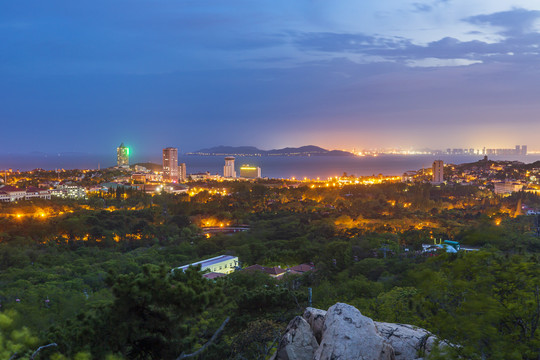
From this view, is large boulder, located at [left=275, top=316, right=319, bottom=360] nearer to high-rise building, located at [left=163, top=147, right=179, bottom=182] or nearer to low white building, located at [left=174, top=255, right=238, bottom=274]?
low white building, located at [left=174, top=255, right=238, bottom=274]

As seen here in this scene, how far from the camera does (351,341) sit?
5246 mm

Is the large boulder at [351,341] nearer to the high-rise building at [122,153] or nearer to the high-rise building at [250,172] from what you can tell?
the high-rise building at [250,172]

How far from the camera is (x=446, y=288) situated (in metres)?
4.62

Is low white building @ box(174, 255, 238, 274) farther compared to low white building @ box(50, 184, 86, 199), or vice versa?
low white building @ box(50, 184, 86, 199)

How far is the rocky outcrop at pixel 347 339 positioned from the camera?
520cm

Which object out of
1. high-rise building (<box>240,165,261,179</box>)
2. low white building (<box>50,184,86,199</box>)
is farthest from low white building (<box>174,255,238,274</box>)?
high-rise building (<box>240,165,261,179</box>)

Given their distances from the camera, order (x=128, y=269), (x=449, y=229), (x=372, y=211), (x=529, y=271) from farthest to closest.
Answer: (x=372, y=211) → (x=449, y=229) → (x=128, y=269) → (x=529, y=271)

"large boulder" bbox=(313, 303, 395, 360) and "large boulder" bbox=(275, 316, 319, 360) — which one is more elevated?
"large boulder" bbox=(313, 303, 395, 360)

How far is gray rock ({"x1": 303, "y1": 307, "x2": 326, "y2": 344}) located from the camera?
19.8 ft

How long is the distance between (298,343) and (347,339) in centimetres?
79

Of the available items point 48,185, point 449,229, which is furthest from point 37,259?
point 48,185

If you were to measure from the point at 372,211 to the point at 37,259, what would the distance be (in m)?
21.9

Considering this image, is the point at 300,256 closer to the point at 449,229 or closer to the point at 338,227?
the point at 338,227

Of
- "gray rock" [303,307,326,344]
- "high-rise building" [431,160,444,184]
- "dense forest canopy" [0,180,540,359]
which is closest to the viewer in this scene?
"dense forest canopy" [0,180,540,359]
